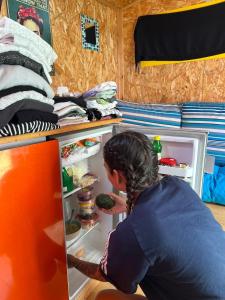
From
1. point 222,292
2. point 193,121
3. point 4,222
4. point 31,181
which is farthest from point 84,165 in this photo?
point 193,121

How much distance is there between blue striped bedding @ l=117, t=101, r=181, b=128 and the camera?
257 cm

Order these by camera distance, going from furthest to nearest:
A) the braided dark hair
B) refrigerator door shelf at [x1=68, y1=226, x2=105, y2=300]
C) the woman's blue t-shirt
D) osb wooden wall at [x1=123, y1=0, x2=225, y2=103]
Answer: osb wooden wall at [x1=123, y1=0, x2=225, y2=103]
refrigerator door shelf at [x1=68, y1=226, x2=105, y2=300]
the braided dark hair
the woman's blue t-shirt

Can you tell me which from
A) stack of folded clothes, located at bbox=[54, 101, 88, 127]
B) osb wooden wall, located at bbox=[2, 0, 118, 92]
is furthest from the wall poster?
stack of folded clothes, located at bbox=[54, 101, 88, 127]

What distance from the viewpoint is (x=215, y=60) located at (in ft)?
8.07

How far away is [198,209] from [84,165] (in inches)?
37.7

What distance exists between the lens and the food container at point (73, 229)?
142cm

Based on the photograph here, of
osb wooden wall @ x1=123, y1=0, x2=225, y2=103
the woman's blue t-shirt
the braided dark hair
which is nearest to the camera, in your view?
the woman's blue t-shirt

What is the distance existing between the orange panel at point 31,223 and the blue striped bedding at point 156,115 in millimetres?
1735

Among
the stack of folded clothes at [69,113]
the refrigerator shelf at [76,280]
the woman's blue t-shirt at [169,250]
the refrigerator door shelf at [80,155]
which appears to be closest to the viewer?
the woman's blue t-shirt at [169,250]

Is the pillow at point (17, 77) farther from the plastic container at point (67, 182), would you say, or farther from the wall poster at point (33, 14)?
the wall poster at point (33, 14)

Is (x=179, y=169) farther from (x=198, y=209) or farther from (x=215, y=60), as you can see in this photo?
(x=215, y=60)

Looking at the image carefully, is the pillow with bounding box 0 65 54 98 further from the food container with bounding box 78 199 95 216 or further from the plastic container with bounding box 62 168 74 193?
the food container with bounding box 78 199 95 216

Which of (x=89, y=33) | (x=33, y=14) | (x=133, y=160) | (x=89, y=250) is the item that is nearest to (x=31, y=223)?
(x=133, y=160)

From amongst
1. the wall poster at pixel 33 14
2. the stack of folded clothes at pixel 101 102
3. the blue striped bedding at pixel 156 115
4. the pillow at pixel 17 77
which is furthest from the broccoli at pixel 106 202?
the blue striped bedding at pixel 156 115
